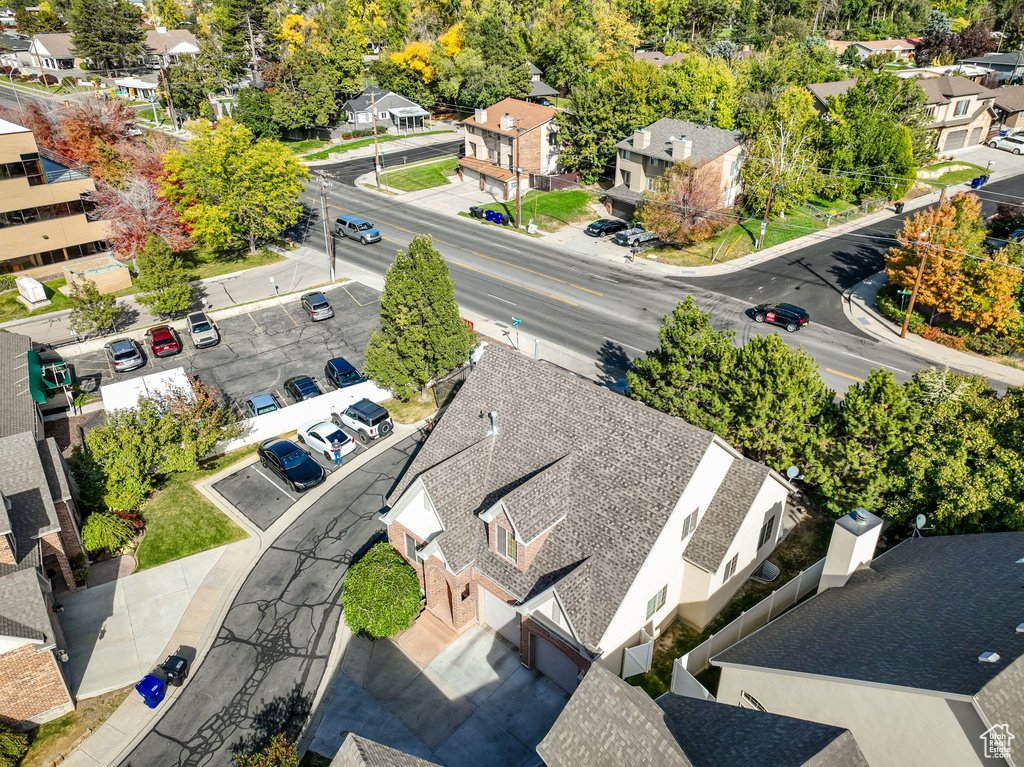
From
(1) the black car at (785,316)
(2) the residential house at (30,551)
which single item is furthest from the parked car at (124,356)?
(1) the black car at (785,316)

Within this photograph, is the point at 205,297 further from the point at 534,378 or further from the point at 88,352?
the point at 534,378

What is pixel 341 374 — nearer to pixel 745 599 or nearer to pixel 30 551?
pixel 30 551

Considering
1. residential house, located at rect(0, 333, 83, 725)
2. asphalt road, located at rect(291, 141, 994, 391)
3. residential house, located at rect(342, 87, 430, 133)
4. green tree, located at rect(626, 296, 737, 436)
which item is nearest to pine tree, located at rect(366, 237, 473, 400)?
asphalt road, located at rect(291, 141, 994, 391)

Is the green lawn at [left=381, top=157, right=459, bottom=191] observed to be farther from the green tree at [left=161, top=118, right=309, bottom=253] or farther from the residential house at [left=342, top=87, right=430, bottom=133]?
the green tree at [left=161, top=118, right=309, bottom=253]

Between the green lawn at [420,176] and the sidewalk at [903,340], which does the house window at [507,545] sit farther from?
the green lawn at [420,176]

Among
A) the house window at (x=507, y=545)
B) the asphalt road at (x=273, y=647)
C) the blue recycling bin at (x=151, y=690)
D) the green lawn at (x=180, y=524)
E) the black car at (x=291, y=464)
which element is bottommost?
the asphalt road at (x=273, y=647)

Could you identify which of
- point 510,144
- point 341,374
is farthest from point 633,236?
point 341,374
